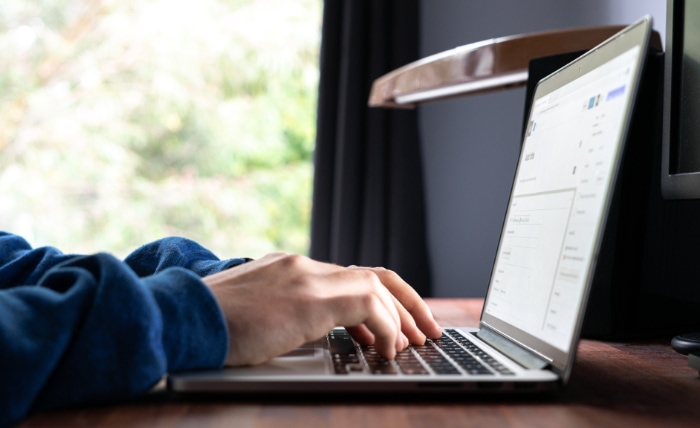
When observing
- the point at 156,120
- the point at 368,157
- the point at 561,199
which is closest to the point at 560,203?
the point at 561,199

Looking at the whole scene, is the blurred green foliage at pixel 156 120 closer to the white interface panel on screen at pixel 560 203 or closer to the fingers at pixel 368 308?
the white interface panel on screen at pixel 560 203

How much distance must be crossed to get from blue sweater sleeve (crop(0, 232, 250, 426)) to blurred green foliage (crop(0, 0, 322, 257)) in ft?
12.7

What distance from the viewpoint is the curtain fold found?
91.4 inches

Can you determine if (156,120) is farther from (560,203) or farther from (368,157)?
(560,203)

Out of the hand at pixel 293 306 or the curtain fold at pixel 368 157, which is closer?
the hand at pixel 293 306

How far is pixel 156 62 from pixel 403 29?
232cm

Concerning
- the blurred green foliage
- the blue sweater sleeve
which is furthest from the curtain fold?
the blurred green foliage

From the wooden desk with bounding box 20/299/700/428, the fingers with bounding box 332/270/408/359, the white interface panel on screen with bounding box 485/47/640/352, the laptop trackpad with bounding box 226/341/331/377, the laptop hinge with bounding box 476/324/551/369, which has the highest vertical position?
the white interface panel on screen with bounding box 485/47/640/352

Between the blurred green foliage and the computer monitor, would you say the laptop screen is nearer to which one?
the computer monitor

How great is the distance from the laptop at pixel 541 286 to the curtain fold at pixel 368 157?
1524 millimetres

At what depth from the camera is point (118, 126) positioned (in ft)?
14.0

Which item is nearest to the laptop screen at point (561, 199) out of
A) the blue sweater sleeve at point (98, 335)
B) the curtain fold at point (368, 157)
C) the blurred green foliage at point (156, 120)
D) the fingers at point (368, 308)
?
the fingers at point (368, 308)

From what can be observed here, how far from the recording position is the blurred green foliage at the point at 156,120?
164 inches

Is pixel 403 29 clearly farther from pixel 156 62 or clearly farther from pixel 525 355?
pixel 156 62
